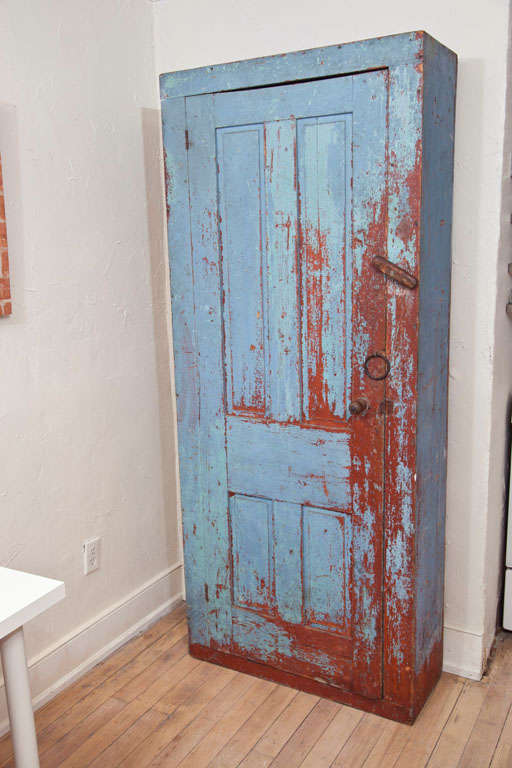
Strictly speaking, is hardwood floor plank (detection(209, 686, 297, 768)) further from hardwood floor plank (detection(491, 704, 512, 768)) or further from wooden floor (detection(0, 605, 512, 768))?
hardwood floor plank (detection(491, 704, 512, 768))

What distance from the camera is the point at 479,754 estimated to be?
79.5 inches

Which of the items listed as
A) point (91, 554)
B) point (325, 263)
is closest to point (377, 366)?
point (325, 263)

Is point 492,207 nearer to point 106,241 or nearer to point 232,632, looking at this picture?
point 106,241

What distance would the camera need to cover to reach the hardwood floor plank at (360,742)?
79.3 inches

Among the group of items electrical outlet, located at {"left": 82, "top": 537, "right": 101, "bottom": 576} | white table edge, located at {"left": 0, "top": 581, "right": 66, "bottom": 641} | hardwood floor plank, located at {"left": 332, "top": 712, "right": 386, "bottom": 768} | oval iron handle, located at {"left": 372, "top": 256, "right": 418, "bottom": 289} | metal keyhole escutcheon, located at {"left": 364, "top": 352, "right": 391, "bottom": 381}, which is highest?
oval iron handle, located at {"left": 372, "top": 256, "right": 418, "bottom": 289}

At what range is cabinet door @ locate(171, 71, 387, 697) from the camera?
6.47ft

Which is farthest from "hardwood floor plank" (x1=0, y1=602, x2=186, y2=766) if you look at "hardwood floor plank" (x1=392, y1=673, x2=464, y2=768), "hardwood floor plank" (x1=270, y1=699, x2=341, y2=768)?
"hardwood floor plank" (x1=392, y1=673, x2=464, y2=768)

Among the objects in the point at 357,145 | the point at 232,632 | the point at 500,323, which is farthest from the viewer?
the point at 232,632

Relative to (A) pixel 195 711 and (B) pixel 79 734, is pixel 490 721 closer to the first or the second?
(A) pixel 195 711

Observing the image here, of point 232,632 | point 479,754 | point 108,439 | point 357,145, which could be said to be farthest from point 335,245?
point 479,754

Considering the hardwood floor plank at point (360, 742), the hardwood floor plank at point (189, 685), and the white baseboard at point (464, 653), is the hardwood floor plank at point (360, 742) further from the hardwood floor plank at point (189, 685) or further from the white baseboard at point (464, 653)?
the hardwood floor plank at point (189, 685)

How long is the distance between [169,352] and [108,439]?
1.51ft

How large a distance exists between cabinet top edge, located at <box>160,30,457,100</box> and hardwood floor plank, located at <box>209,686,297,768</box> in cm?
188

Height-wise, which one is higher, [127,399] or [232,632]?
[127,399]
